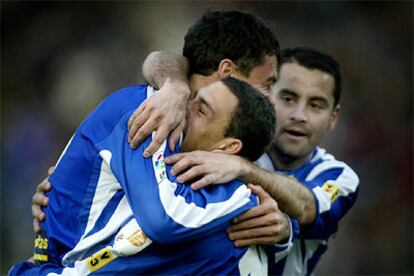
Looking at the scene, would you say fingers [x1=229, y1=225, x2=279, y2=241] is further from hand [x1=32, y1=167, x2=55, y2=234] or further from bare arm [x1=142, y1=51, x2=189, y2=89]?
hand [x1=32, y1=167, x2=55, y2=234]

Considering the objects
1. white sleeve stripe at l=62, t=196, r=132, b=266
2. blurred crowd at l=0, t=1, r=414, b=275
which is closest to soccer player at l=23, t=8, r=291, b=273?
white sleeve stripe at l=62, t=196, r=132, b=266

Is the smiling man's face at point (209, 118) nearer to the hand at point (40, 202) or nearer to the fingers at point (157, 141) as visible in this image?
the fingers at point (157, 141)

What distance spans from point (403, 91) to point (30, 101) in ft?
15.9

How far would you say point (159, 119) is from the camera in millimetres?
3939

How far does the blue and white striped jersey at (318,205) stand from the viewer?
16.7 feet

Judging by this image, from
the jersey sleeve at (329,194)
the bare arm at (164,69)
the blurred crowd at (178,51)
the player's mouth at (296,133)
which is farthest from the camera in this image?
the blurred crowd at (178,51)

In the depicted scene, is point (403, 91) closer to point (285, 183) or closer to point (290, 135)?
point (290, 135)

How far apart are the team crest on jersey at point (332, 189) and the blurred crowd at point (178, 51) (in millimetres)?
4765

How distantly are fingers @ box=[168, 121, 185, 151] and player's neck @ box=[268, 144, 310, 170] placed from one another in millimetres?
1487

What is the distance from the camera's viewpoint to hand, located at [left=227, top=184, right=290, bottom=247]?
157 inches

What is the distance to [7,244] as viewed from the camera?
10.7 metres

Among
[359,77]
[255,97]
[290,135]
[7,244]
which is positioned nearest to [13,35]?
[7,244]

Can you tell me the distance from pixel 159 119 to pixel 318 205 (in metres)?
1.40

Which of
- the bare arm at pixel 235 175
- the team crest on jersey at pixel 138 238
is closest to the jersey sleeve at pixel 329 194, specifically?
the bare arm at pixel 235 175
